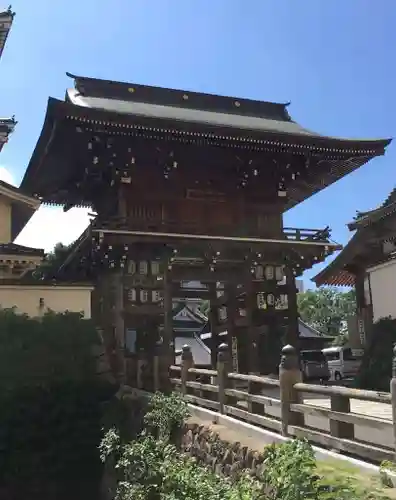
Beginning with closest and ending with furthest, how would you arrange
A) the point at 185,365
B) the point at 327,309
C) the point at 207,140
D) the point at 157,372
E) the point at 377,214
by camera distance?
the point at 185,365, the point at 157,372, the point at 207,140, the point at 377,214, the point at 327,309

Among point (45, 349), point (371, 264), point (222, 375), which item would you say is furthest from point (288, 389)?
point (371, 264)

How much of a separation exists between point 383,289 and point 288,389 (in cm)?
1282

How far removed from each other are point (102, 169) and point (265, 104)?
8.83m

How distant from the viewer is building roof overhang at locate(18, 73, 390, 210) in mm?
17469

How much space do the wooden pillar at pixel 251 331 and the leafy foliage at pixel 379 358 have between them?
3476 mm

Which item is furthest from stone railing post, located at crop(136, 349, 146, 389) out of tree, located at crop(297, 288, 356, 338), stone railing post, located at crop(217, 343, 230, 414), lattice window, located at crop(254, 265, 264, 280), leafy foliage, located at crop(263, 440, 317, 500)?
tree, located at crop(297, 288, 356, 338)

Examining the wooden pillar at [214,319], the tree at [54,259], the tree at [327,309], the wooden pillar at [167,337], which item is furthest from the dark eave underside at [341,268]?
the tree at [327,309]

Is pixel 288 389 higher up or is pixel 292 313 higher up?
pixel 292 313

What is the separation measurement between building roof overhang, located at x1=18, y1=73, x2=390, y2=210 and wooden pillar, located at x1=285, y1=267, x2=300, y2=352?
348 cm

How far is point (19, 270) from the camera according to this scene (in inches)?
693

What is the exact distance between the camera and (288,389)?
8.61 metres

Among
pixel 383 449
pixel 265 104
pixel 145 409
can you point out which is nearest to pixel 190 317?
pixel 265 104

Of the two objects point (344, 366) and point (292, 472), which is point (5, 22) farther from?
point (344, 366)

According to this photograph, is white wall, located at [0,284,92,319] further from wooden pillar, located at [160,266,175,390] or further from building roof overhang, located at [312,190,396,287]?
building roof overhang, located at [312,190,396,287]
